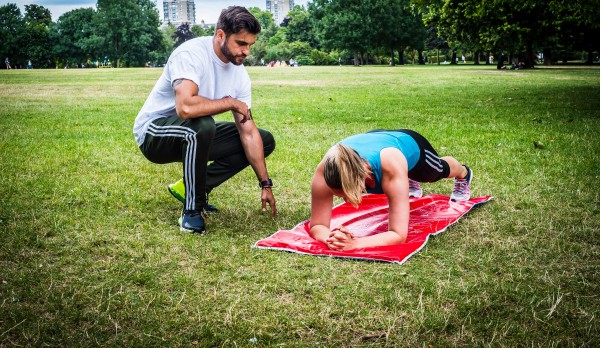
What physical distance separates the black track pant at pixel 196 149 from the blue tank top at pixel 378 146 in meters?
1.17

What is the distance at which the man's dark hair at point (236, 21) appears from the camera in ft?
14.7

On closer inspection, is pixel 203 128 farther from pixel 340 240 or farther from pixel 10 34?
pixel 10 34

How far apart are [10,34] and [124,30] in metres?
16.8

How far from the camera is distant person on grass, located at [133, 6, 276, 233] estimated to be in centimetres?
452

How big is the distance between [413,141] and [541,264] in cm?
136

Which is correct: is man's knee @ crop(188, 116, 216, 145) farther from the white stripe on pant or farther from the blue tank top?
the blue tank top

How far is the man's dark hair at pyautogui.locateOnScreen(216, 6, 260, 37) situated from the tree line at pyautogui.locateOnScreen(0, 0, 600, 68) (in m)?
29.4

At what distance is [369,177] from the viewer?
3861mm

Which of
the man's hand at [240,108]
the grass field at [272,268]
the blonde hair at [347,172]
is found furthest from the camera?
the man's hand at [240,108]

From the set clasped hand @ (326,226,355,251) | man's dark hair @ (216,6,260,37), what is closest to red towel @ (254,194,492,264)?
clasped hand @ (326,226,355,251)

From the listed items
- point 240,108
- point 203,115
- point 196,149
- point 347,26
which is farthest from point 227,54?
point 347,26

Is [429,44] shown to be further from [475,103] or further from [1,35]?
[475,103]

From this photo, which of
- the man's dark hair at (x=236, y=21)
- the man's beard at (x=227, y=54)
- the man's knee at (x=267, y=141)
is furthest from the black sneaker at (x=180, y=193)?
the man's dark hair at (x=236, y=21)

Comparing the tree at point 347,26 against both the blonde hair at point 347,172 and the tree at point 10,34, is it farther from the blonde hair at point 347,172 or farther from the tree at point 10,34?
the blonde hair at point 347,172
